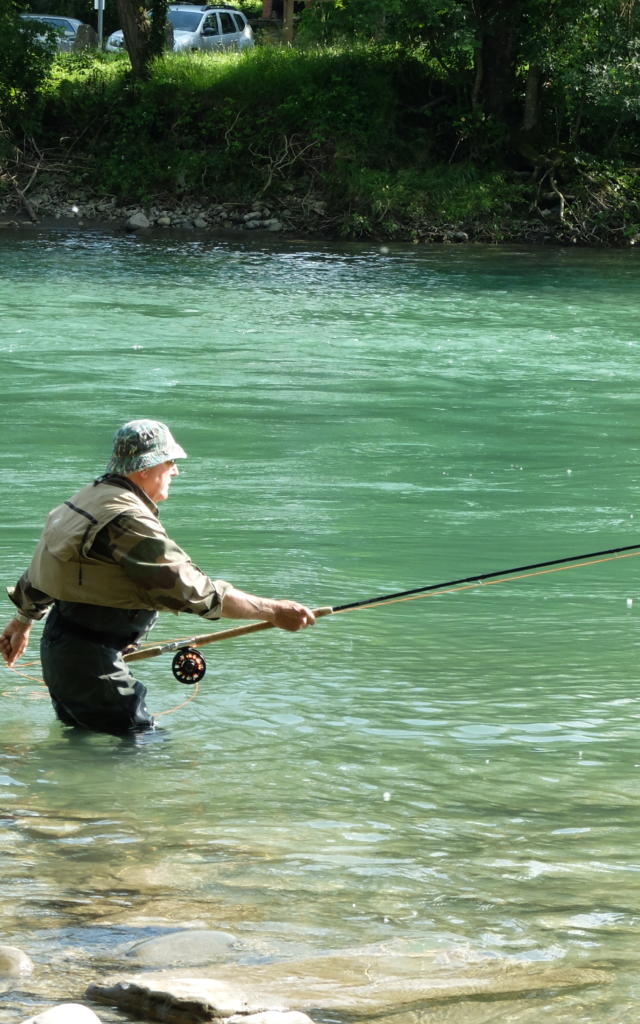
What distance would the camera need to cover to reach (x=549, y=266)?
25250mm

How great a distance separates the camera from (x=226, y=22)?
39.0 metres

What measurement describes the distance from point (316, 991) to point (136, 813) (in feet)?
5.59

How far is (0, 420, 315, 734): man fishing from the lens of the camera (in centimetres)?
507

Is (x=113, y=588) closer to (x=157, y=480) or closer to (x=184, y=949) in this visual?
(x=157, y=480)

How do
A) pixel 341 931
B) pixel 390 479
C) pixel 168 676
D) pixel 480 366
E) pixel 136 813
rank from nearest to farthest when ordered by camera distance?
pixel 341 931 → pixel 136 813 → pixel 168 676 → pixel 390 479 → pixel 480 366

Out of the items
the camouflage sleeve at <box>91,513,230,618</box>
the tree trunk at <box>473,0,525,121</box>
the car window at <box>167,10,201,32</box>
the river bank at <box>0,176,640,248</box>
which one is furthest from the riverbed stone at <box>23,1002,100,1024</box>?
the car window at <box>167,10,201,32</box>

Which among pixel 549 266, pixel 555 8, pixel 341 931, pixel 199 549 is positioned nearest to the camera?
pixel 341 931

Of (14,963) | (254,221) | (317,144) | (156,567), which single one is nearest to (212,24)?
(317,144)

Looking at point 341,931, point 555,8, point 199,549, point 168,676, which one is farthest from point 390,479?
point 555,8

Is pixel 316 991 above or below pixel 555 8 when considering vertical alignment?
below

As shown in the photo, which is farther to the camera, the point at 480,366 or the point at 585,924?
the point at 480,366

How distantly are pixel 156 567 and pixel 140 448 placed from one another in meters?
0.46

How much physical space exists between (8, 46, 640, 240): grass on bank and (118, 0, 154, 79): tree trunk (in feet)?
1.09

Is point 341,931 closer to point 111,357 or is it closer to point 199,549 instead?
point 199,549
